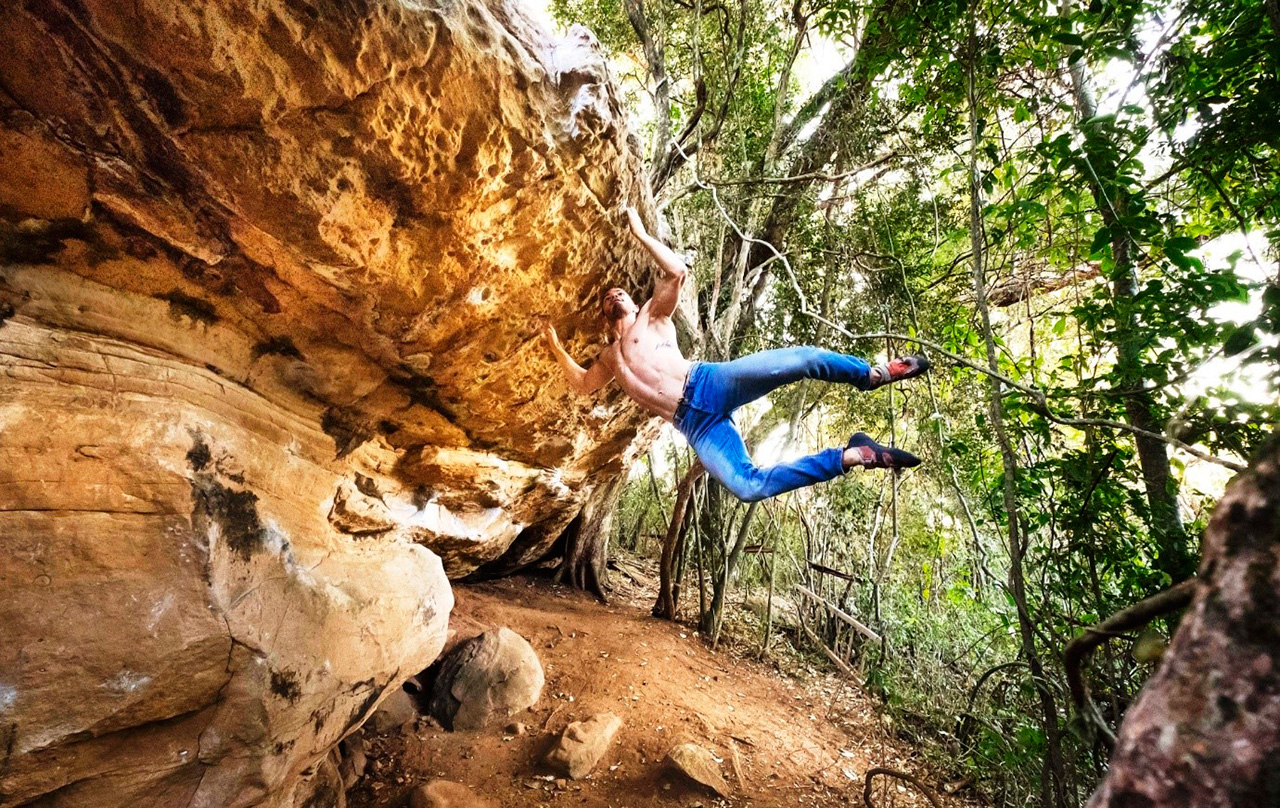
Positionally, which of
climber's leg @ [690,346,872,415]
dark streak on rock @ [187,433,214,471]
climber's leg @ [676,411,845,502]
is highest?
climber's leg @ [690,346,872,415]

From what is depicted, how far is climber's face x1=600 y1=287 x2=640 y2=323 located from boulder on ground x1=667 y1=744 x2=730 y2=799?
3177 millimetres

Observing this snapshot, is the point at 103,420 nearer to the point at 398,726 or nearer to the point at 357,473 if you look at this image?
the point at 357,473

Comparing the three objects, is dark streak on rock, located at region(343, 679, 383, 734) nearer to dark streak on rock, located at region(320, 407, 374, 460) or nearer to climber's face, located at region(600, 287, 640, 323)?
dark streak on rock, located at region(320, 407, 374, 460)

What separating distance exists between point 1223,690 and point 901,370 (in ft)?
9.39

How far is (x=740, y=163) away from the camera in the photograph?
22.1 feet

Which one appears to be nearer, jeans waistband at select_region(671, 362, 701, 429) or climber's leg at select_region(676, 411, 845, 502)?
climber's leg at select_region(676, 411, 845, 502)

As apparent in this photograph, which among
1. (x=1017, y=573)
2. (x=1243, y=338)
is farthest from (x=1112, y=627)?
(x=1017, y=573)

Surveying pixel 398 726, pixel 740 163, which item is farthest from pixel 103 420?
pixel 740 163

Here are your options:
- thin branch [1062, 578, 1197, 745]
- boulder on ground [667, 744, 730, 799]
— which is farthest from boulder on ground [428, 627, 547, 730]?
thin branch [1062, 578, 1197, 745]

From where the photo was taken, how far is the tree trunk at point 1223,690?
581 mm

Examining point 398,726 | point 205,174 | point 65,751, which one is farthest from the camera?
point 398,726

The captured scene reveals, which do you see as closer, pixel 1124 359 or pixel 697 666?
pixel 1124 359

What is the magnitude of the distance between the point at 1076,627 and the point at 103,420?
5.33 m

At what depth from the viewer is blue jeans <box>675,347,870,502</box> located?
321 centimetres
